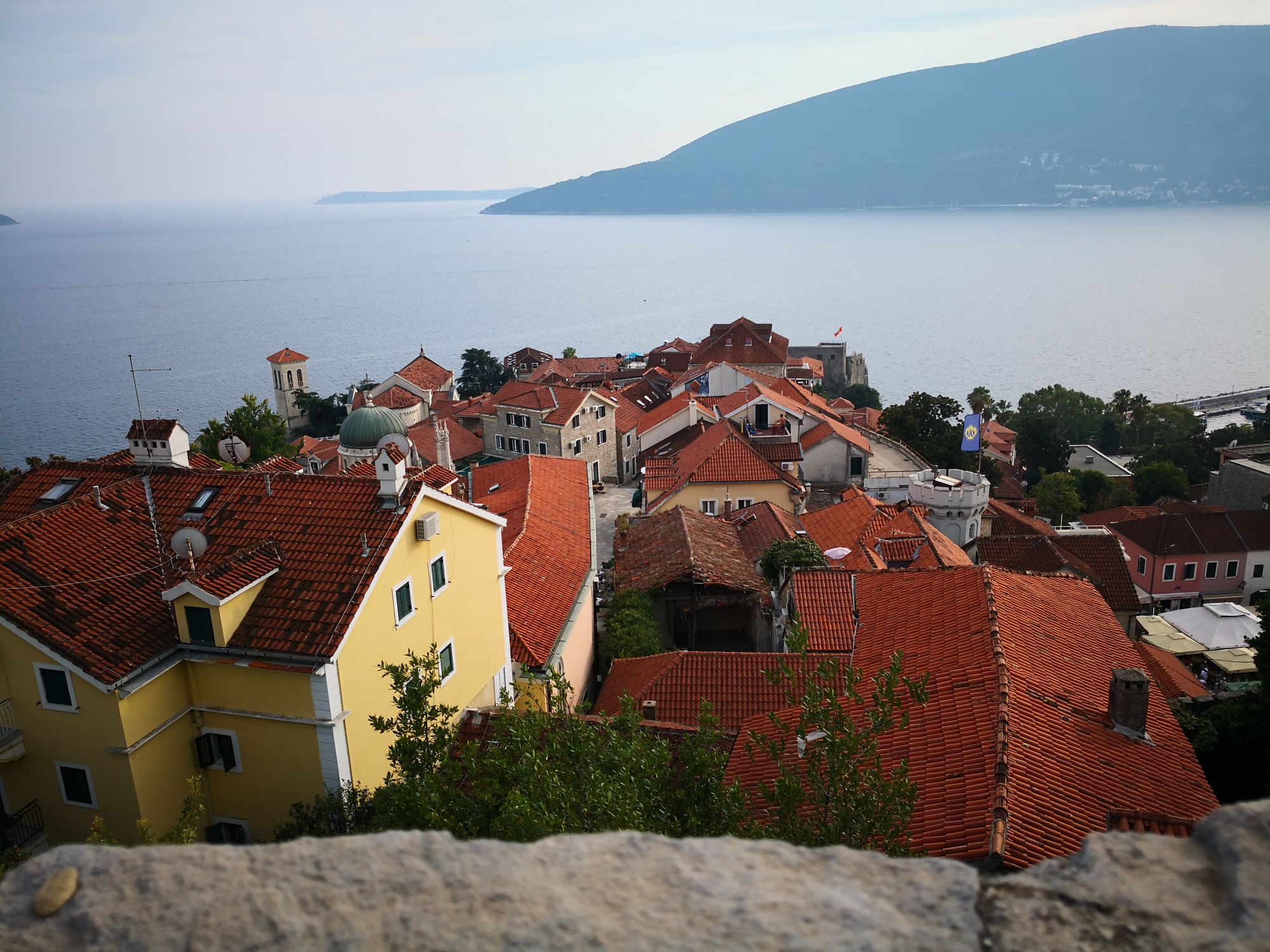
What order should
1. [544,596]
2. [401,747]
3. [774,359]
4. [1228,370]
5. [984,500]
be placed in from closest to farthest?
[401,747] < [544,596] < [984,500] < [774,359] < [1228,370]

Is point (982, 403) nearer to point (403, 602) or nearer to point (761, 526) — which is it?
point (761, 526)

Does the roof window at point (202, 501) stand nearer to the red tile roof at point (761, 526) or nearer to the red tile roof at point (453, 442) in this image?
the red tile roof at point (761, 526)

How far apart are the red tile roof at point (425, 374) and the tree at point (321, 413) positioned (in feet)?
45.3

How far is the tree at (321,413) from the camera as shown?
92.8 m

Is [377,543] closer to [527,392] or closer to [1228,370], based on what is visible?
[527,392]

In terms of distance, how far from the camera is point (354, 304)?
193375 mm

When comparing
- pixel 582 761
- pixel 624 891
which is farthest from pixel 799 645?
pixel 624 891

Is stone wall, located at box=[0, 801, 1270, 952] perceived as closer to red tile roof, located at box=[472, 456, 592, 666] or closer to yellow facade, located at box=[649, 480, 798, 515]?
red tile roof, located at box=[472, 456, 592, 666]

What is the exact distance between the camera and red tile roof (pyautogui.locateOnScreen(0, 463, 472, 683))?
13.1 meters

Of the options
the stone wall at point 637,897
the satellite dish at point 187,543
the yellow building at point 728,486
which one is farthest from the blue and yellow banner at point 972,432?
the stone wall at point 637,897

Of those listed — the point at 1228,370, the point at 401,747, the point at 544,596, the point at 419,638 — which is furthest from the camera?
the point at 1228,370

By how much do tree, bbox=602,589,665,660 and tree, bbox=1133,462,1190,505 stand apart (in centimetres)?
5298

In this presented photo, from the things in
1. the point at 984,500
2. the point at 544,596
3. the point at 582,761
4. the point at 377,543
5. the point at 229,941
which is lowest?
the point at 984,500

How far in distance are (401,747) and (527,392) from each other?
154 ft
